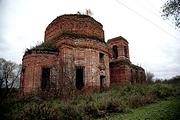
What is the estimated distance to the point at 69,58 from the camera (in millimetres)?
19594

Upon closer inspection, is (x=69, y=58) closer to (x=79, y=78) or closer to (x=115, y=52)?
(x=79, y=78)

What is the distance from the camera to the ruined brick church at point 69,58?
19.1 m

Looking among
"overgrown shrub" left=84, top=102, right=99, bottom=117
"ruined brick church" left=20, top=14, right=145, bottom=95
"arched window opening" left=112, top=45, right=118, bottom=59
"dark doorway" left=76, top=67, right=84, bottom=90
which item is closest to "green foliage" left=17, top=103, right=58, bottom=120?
"overgrown shrub" left=84, top=102, right=99, bottom=117

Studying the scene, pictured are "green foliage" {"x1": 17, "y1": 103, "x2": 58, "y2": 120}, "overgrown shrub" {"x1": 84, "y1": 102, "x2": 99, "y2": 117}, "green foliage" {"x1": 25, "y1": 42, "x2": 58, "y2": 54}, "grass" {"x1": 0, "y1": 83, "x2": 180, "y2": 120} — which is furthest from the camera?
"green foliage" {"x1": 25, "y1": 42, "x2": 58, "y2": 54}

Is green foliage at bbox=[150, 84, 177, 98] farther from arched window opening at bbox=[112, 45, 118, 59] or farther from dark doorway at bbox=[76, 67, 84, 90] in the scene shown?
arched window opening at bbox=[112, 45, 118, 59]

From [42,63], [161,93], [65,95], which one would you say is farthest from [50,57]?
[161,93]

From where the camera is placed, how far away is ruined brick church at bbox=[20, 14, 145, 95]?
19094 millimetres

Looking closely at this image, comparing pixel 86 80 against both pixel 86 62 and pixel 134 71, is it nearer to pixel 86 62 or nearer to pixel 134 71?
pixel 86 62

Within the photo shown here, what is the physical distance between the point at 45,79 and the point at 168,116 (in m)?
13.5

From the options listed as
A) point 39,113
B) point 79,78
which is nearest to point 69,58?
point 79,78

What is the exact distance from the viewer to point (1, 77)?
6.43 metres

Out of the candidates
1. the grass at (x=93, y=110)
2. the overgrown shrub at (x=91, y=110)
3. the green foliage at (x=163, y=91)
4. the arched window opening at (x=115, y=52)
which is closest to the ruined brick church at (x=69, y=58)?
the grass at (x=93, y=110)

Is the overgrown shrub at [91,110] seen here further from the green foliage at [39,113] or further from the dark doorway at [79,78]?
the dark doorway at [79,78]

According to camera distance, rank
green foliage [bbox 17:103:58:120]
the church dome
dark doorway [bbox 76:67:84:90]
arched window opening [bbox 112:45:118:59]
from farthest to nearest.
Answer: arched window opening [bbox 112:45:118:59] → the church dome → dark doorway [bbox 76:67:84:90] → green foliage [bbox 17:103:58:120]
